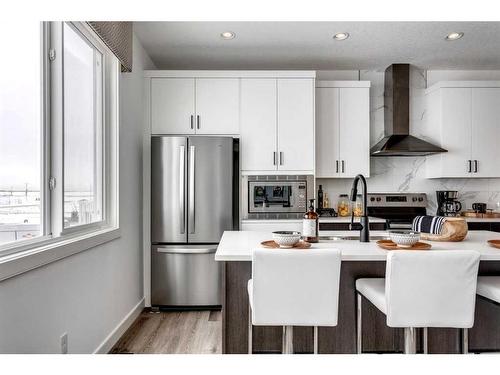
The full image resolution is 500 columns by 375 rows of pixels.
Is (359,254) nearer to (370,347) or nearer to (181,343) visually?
(370,347)

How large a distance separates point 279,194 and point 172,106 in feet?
4.62

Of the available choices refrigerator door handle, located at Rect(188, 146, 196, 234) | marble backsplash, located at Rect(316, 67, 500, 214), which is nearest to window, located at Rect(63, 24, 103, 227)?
refrigerator door handle, located at Rect(188, 146, 196, 234)

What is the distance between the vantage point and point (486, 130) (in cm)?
402

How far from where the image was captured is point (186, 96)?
371 cm

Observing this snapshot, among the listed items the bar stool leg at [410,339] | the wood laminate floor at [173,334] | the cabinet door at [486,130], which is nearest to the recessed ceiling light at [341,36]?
the cabinet door at [486,130]

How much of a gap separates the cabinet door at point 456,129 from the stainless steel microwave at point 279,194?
1593 mm

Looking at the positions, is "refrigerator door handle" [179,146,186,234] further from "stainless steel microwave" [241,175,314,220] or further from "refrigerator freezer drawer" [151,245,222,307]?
"stainless steel microwave" [241,175,314,220]

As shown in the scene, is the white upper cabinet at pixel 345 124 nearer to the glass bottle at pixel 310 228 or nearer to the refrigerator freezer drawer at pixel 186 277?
the refrigerator freezer drawer at pixel 186 277

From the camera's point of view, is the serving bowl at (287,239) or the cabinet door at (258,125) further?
the cabinet door at (258,125)

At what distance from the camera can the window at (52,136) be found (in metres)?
1.64

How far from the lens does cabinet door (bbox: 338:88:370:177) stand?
400cm

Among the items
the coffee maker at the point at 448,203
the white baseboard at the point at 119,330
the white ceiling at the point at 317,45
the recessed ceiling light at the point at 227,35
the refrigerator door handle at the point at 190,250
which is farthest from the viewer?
the coffee maker at the point at 448,203

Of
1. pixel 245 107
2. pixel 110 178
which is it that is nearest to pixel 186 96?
pixel 245 107

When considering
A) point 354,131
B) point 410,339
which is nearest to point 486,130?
point 354,131
